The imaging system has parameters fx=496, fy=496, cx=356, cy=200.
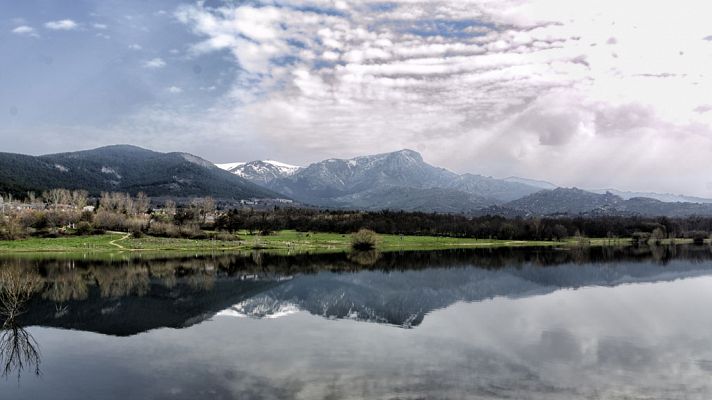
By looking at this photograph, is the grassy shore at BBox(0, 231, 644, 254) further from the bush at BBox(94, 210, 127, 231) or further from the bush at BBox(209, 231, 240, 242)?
the bush at BBox(94, 210, 127, 231)

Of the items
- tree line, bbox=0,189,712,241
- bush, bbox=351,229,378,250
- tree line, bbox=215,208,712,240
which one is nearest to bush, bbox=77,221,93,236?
tree line, bbox=0,189,712,241

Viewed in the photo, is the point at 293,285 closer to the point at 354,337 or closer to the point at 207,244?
the point at 354,337

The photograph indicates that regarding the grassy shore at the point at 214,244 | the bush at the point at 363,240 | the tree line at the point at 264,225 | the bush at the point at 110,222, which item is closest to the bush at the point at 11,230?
the grassy shore at the point at 214,244

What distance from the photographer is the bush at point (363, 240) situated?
5118 inches

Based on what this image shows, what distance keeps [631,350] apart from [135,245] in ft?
352

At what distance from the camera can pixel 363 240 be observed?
130250 millimetres

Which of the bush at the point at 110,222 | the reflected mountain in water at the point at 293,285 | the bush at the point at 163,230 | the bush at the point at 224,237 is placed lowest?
the reflected mountain in water at the point at 293,285

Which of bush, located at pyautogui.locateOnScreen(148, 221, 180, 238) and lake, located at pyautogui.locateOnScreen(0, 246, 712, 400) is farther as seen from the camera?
bush, located at pyautogui.locateOnScreen(148, 221, 180, 238)

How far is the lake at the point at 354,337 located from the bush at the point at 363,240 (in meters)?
59.6

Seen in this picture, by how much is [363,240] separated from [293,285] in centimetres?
6798

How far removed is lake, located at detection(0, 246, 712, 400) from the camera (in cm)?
2305

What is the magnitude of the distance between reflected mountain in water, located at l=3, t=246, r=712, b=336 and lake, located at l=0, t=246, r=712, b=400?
1.31 feet

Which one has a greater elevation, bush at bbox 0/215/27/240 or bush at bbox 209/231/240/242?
bush at bbox 0/215/27/240

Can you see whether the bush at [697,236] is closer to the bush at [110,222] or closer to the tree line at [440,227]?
the tree line at [440,227]
